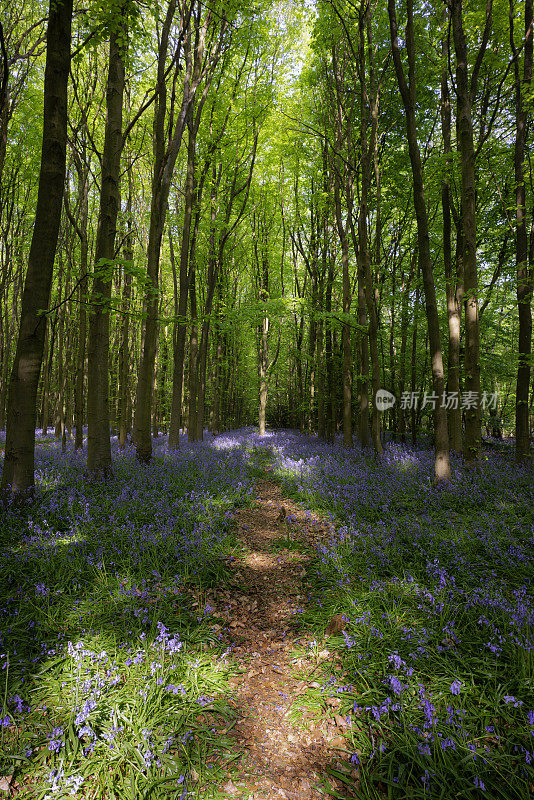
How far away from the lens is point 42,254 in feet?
16.4

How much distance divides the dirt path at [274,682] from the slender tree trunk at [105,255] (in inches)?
146

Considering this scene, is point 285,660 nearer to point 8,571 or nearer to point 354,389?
point 8,571

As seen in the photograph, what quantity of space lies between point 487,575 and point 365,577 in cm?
141

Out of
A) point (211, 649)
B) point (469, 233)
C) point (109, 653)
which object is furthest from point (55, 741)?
point (469, 233)

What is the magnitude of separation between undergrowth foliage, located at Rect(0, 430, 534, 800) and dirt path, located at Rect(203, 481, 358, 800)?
0.13 metres

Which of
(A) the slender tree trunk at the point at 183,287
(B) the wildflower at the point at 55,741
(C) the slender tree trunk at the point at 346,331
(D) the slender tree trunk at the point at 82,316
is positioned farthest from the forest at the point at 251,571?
(C) the slender tree trunk at the point at 346,331

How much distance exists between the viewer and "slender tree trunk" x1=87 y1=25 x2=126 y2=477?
22.5 ft

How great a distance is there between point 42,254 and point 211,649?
18.1ft

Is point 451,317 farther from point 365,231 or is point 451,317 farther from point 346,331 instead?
point 365,231

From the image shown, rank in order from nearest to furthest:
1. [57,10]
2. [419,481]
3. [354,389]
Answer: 1. [57,10]
2. [419,481]
3. [354,389]

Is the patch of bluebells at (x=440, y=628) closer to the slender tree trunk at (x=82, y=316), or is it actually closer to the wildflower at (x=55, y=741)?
the wildflower at (x=55, y=741)

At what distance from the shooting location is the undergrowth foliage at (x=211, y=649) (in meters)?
2.08

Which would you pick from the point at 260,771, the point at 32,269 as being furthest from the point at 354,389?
the point at 260,771

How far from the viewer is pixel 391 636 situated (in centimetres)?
305
